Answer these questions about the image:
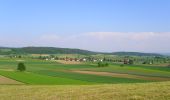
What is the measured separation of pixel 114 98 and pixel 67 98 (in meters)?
3.22

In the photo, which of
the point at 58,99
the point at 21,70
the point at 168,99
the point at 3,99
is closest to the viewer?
the point at 168,99

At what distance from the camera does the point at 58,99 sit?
20.7 m

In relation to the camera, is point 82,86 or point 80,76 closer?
point 82,86

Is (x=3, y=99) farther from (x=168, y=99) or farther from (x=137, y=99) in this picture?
(x=168, y=99)

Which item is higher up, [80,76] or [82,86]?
[82,86]

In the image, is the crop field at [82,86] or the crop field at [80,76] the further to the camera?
the crop field at [80,76]

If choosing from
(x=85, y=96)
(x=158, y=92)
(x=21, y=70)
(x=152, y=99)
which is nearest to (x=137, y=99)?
(x=152, y=99)

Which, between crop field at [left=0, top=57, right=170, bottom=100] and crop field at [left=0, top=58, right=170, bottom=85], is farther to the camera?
crop field at [left=0, top=58, right=170, bottom=85]

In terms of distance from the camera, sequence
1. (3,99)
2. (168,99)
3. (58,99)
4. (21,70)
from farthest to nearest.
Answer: (21,70) < (3,99) < (58,99) < (168,99)

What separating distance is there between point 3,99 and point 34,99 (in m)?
2.46


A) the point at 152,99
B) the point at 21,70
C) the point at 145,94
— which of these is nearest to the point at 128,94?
the point at 145,94

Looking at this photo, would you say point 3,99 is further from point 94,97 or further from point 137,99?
point 137,99

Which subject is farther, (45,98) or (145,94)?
(45,98)

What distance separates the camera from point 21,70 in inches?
3944
